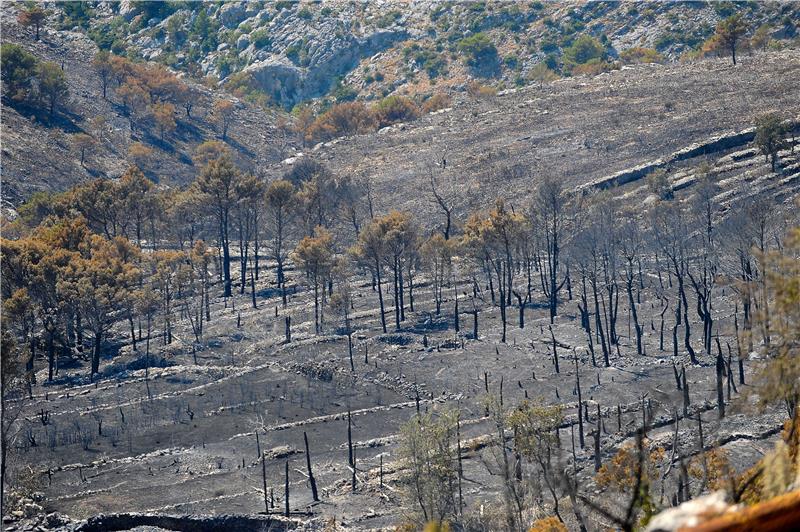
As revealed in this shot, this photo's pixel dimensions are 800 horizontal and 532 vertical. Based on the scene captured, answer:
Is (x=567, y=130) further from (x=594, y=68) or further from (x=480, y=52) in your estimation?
(x=480, y=52)

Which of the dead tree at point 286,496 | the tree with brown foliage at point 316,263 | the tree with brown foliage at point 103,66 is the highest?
the tree with brown foliage at point 103,66

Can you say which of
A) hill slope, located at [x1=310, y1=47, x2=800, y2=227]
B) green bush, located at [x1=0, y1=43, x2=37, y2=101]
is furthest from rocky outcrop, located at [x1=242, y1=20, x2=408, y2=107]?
hill slope, located at [x1=310, y1=47, x2=800, y2=227]

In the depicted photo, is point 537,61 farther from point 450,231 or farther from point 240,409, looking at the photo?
point 240,409

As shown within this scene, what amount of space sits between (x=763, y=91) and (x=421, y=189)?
109 feet

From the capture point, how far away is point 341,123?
13362 centimetres

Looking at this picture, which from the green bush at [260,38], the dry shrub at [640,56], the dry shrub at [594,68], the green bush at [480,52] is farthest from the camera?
the green bush at [260,38]

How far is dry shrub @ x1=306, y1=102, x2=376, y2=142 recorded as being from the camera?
13100 centimetres

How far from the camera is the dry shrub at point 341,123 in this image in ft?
430

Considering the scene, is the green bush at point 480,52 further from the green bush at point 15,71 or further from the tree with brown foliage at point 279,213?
the tree with brown foliage at point 279,213

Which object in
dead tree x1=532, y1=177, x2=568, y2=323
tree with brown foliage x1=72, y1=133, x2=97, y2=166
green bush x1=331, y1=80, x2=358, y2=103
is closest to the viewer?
dead tree x1=532, y1=177, x2=568, y2=323

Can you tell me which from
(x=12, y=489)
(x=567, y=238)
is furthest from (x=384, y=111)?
(x=12, y=489)

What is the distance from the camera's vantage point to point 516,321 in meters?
68.2

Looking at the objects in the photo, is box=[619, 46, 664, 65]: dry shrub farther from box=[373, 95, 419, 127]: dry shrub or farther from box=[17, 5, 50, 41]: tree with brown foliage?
box=[17, 5, 50, 41]: tree with brown foliage

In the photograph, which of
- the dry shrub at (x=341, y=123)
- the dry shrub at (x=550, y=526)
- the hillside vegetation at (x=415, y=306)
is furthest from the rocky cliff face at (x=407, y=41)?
the dry shrub at (x=550, y=526)
